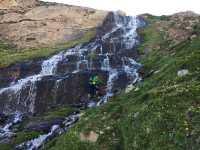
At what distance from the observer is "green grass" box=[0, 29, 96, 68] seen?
89662mm

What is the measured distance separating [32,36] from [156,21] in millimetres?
27508

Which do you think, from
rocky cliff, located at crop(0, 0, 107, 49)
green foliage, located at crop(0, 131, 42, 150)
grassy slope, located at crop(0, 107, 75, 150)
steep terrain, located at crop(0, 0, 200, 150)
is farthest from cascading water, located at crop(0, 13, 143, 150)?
rocky cliff, located at crop(0, 0, 107, 49)

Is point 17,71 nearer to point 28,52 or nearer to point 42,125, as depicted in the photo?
point 28,52

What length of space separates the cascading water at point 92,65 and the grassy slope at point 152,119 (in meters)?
16.9

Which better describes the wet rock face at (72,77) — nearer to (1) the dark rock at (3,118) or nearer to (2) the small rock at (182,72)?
(1) the dark rock at (3,118)

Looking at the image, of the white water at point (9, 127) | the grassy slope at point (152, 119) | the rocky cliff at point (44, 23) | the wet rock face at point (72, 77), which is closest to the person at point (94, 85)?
the wet rock face at point (72, 77)

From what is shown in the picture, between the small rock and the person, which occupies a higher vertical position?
the small rock

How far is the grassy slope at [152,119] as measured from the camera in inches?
1361

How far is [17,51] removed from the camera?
102 m

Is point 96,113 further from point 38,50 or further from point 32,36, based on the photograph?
point 32,36

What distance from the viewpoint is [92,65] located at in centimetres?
7856

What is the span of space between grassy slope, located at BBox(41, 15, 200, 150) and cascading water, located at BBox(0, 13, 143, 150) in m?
16.9

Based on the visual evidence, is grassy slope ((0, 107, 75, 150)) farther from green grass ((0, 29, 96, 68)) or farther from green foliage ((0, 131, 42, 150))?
green grass ((0, 29, 96, 68))

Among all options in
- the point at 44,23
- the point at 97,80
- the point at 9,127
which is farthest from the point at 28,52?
the point at 9,127
